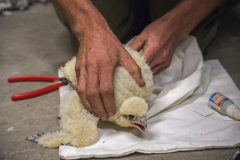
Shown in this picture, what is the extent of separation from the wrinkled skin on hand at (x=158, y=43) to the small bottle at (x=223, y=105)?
0.69ft

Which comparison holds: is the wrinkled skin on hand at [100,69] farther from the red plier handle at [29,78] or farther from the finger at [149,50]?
the red plier handle at [29,78]

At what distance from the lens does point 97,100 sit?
40.1 inches

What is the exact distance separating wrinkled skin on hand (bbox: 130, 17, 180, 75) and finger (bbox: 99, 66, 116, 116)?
209mm

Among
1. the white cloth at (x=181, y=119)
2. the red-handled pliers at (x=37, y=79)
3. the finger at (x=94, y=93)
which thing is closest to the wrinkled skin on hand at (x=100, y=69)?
the finger at (x=94, y=93)

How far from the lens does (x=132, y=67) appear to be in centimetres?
105

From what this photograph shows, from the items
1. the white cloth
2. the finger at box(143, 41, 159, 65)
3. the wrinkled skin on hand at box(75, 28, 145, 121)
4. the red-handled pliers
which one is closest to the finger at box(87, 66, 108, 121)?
the wrinkled skin on hand at box(75, 28, 145, 121)

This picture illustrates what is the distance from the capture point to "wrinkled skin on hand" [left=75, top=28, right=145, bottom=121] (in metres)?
1.01

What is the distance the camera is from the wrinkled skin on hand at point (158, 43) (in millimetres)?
1191

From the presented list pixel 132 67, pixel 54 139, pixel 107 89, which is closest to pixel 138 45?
pixel 132 67

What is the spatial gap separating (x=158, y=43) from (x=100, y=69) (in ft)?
0.94

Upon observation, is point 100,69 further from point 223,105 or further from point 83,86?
point 223,105

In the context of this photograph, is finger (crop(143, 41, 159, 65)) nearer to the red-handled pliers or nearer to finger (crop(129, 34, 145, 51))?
finger (crop(129, 34, 145, 51))

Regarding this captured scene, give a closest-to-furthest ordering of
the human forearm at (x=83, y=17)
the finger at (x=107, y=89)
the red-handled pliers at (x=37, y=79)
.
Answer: the finger at (x=107, y=89)
the human forearm at (x=83, y=17)
the red-handled pliers at (x=37, y=79)

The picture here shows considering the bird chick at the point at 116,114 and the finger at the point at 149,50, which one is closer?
the bird chick at the point at 116,114
